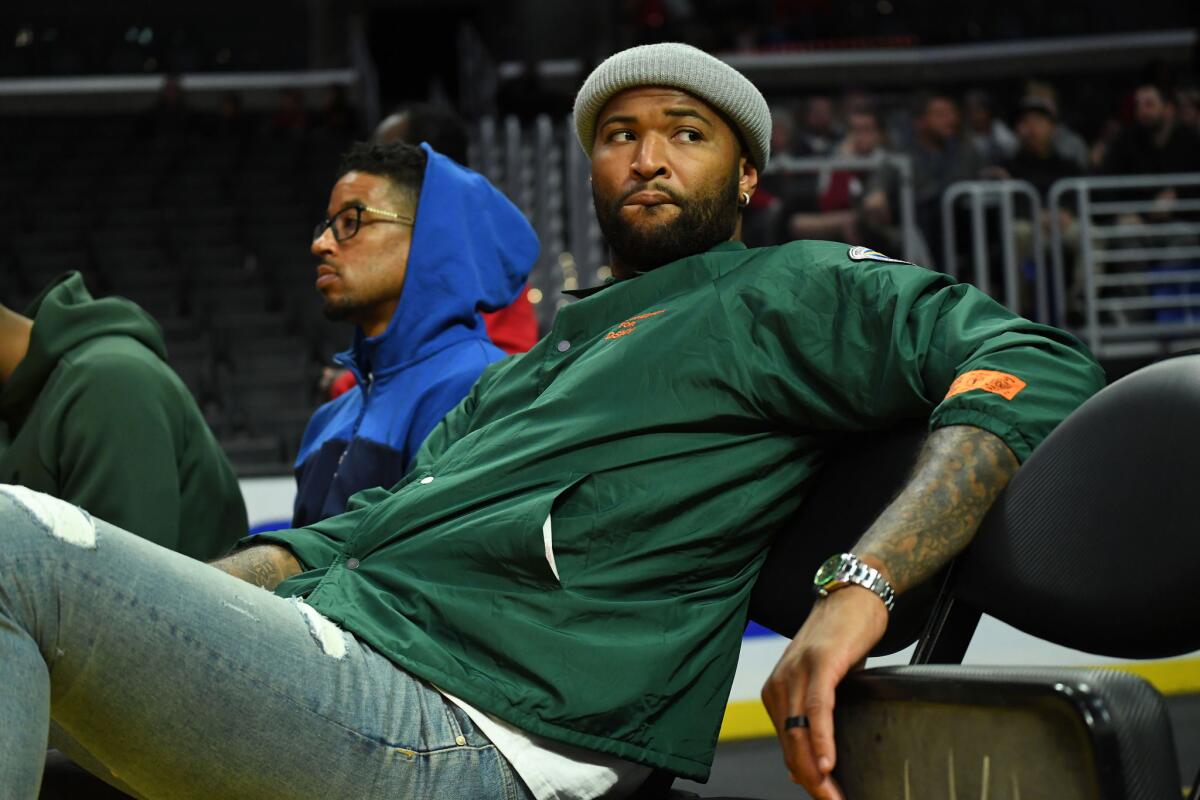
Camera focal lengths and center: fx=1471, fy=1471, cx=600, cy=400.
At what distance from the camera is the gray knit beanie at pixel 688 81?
156cm

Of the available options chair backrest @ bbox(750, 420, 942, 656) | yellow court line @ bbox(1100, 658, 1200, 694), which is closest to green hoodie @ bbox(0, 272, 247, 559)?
chair backrest @ bbox(750, 420, 942, 656)

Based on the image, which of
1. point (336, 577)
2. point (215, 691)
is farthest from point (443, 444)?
point (215, 691)

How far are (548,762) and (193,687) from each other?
1.02 ft

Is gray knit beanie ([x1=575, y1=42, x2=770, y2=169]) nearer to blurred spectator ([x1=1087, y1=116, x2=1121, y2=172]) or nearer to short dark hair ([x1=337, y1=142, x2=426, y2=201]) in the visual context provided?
short dark hair ([x1=337, y1=142, x2=426, y2=201])

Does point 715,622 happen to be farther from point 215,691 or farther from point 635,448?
point 215,691

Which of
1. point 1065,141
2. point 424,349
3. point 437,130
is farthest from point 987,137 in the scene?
point 424,349

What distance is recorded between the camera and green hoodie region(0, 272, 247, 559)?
2016mm

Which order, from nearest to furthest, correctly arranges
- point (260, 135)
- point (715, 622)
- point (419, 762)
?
1. point (419, 762)
2. point (715, 622)
3. point (260, 135)

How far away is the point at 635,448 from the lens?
52.9 inches

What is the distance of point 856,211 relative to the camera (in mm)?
5273

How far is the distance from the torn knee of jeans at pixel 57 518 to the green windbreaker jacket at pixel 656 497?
27 centimetres

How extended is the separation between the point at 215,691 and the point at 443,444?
0.57 meters

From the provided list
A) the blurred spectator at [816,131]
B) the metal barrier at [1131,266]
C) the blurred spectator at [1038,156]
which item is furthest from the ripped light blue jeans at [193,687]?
the blurred spectator at [816,131]

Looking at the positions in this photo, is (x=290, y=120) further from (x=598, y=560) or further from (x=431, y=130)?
(x=598, y=560)
